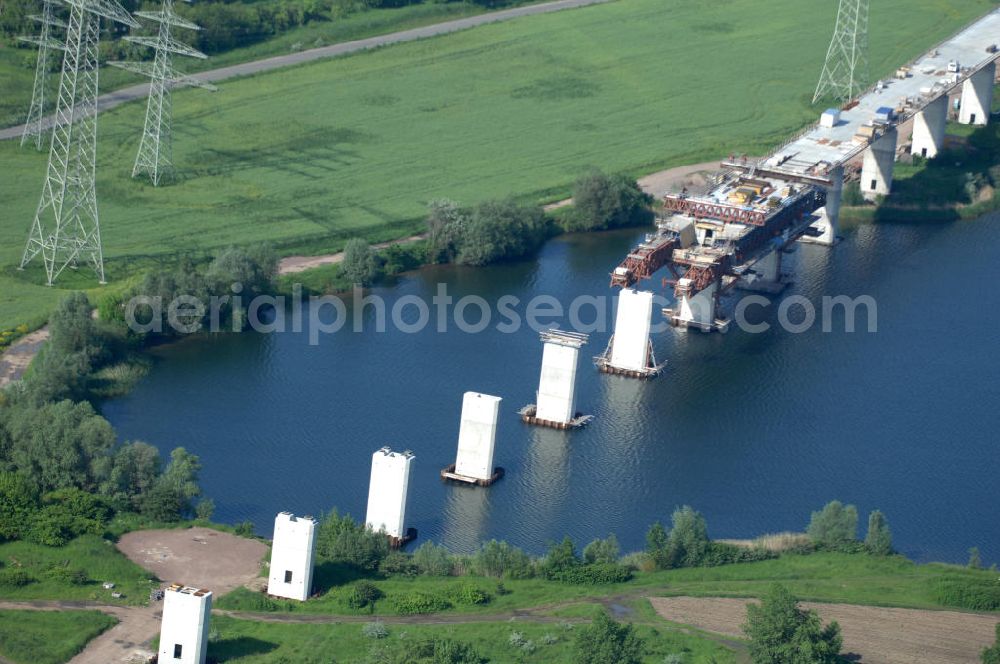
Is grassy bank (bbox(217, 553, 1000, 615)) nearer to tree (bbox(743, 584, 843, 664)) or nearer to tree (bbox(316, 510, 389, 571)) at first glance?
tree (bbox(316, 510, 389, 571))

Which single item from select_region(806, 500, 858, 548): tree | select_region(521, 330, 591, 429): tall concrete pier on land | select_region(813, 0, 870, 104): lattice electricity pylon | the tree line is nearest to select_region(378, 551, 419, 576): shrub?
the tree line

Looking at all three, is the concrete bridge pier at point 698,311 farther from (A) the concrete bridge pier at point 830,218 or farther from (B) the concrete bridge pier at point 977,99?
(B) the concrete bridge pier at point 977,99

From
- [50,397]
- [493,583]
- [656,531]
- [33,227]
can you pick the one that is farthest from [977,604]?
[33,227]

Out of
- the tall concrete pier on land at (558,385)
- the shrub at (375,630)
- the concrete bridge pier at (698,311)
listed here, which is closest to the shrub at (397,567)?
the shrub at (375,630)

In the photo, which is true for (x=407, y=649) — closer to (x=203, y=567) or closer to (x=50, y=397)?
(x=203, y=567)

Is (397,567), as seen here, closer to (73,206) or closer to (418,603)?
(418,603)

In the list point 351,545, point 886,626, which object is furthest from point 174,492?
point 886,626
